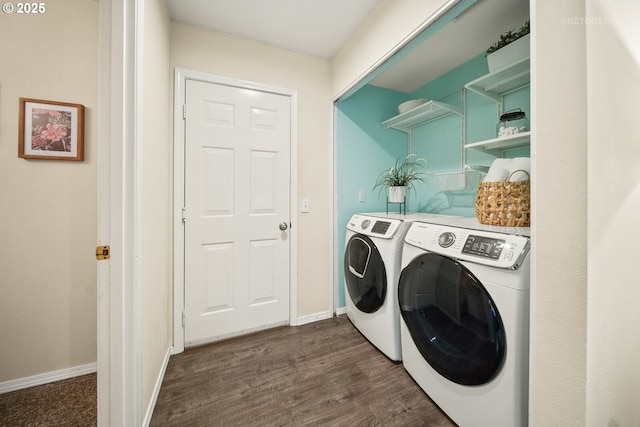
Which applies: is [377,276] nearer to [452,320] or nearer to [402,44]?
[452,320]

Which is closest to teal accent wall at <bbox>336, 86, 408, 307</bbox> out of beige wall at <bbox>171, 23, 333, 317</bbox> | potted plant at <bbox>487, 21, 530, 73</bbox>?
beige wall at <bbox>171, 23, 333, 317</bbox>

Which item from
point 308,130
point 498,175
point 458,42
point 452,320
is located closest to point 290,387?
point 452,320

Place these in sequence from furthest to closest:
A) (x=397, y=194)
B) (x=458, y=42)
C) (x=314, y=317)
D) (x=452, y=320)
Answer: (x=314, y=317) < (x=397, y=194) < (x=458, y=42) < (x=452, y=320)

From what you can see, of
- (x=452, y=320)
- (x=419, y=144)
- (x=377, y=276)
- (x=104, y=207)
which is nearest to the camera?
(x=104, y=207)

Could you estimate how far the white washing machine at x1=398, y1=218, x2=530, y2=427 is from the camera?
0.89 meters

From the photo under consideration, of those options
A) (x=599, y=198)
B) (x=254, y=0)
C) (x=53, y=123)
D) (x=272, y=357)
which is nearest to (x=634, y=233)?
(x=599, y=198)

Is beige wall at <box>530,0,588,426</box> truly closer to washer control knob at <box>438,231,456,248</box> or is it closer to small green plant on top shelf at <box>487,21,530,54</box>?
washer control knob at <box>438,231,456,248</box>

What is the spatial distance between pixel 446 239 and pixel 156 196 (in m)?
1.59

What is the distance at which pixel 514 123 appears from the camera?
1419mm

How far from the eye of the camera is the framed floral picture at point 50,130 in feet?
4.44

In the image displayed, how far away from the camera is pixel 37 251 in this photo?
55.2 inches

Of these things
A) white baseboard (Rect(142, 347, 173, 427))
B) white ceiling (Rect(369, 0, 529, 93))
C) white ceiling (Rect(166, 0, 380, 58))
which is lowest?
white baseboard (Rect(142, 347, 173, 427))

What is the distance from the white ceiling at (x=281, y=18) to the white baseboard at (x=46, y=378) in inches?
95.7

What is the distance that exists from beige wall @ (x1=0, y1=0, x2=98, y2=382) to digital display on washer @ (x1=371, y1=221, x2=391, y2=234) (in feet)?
6.11
